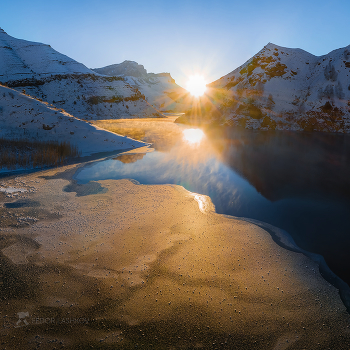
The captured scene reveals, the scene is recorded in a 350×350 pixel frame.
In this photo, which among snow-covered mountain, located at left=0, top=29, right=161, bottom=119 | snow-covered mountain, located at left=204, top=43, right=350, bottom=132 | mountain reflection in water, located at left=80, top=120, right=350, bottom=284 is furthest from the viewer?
snow-covered mountain, located at left=0, top=29, right=161, bottom=119

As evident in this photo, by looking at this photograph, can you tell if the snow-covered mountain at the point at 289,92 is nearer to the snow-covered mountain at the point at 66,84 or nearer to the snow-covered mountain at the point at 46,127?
the snow-covered mountain at the point at 46,127

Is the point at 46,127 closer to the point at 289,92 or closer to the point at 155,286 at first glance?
the point at 155,286

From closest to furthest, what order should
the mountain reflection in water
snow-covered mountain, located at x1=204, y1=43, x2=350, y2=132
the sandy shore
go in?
1. the sandy shore
2. the mountain reflection in water
3. snow-covered mountain, located at x1=204, y1=43, x2=350, y2=132

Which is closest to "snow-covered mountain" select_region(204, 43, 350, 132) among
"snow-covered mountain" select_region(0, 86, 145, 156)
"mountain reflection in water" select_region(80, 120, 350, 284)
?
"mountain reflection in water" select_region(80, 120, 350, 284)

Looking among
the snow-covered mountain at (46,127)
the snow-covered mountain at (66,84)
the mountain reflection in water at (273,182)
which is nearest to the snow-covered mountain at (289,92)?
the mountain reflection in water at (273,182)

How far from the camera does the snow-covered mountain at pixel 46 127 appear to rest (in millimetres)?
15453

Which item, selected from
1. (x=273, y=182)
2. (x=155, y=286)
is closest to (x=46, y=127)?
(x=273, y=182)

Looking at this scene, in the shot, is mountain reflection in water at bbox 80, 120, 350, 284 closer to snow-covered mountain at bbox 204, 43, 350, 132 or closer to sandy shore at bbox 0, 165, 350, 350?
sandy shore at bbox 0, 165, 350, 350

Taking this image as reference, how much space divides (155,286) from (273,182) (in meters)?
7.78

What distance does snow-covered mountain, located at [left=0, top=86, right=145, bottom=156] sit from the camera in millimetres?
15453

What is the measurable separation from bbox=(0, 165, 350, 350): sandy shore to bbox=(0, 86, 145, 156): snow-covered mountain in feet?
34.2

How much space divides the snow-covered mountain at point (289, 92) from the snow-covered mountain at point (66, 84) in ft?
98.3

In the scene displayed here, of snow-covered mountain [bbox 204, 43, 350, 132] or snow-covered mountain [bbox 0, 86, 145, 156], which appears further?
snow-covered mountain [bbox 204, 43, 350, 132]

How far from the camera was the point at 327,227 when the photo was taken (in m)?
6.15
